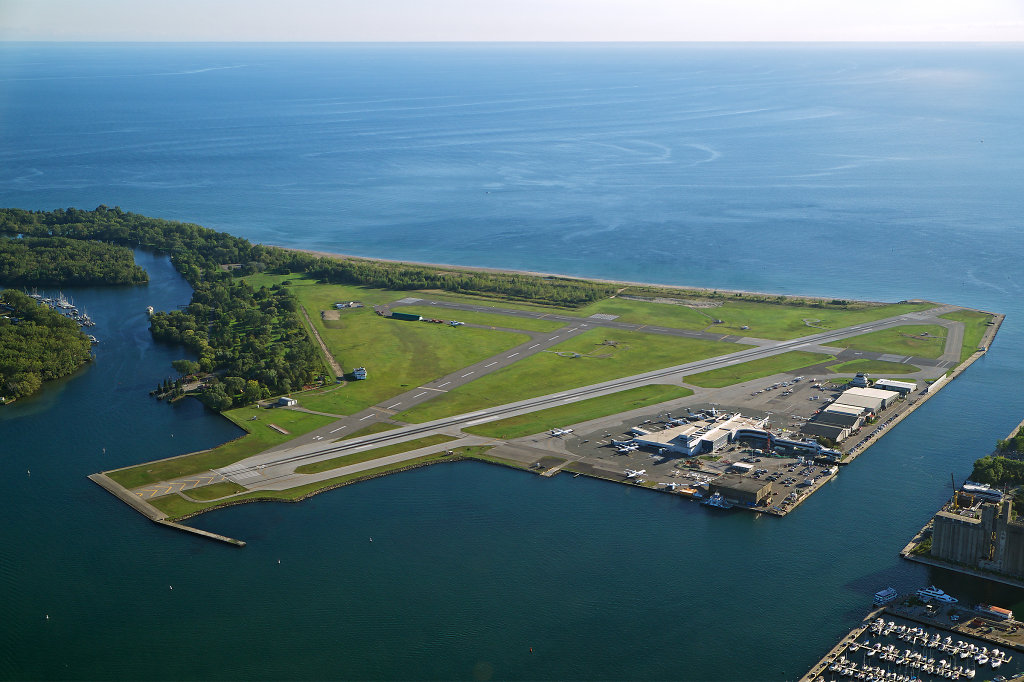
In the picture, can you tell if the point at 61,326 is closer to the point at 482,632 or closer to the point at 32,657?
the point at 32,657

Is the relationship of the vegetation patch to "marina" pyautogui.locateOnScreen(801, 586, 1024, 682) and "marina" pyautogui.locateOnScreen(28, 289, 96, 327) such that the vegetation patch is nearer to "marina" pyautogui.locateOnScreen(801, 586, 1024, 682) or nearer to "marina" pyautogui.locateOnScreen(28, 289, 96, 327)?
"marina" pyautogui.locateOnScreen(28, 289, 96, 327)

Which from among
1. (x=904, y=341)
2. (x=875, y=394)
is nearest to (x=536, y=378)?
(x=875, y=394)

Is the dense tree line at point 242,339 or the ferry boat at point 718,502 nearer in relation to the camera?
the ferry boat at point 718,502

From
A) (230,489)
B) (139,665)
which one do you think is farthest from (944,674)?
(230,489)

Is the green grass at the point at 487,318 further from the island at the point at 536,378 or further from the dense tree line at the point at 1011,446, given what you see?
the dense tree line at the point at 1011,446

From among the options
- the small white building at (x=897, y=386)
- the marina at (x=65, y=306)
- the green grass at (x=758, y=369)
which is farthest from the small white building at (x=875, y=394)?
the marina at (x=65, y=306)
